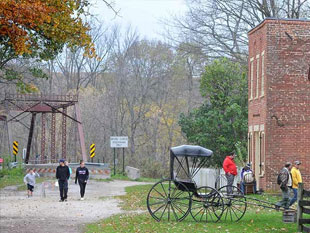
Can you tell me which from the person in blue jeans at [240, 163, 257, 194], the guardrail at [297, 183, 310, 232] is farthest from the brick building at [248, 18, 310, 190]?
the guardrail at [297, 183, 310, 232]

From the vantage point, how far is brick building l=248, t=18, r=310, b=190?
95.0 feet

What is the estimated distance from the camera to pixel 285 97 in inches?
1149

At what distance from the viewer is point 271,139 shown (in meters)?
29.1

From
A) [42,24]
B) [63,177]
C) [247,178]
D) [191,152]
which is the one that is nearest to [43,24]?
[42,24]

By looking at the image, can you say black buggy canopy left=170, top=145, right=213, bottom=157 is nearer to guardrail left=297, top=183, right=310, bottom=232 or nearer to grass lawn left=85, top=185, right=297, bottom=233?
grass lawn left=85, top=185, right=297, bottom=233

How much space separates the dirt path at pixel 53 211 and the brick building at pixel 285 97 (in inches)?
283

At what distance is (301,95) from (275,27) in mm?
3152

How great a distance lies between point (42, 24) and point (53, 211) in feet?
26.9

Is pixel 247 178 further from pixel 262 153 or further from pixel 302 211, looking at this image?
pixel 302 211

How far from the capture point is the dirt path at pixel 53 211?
18453 mm

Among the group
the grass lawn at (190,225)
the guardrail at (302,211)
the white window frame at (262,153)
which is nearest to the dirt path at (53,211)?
the grass lawn at (190,225)

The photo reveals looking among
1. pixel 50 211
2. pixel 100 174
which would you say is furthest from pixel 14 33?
pixel 100 174

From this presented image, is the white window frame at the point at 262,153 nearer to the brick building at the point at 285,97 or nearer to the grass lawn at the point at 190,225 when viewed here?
the brick building at the point at 285,97

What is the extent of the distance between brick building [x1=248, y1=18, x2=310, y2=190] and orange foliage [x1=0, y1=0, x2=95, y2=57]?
12809 mm
